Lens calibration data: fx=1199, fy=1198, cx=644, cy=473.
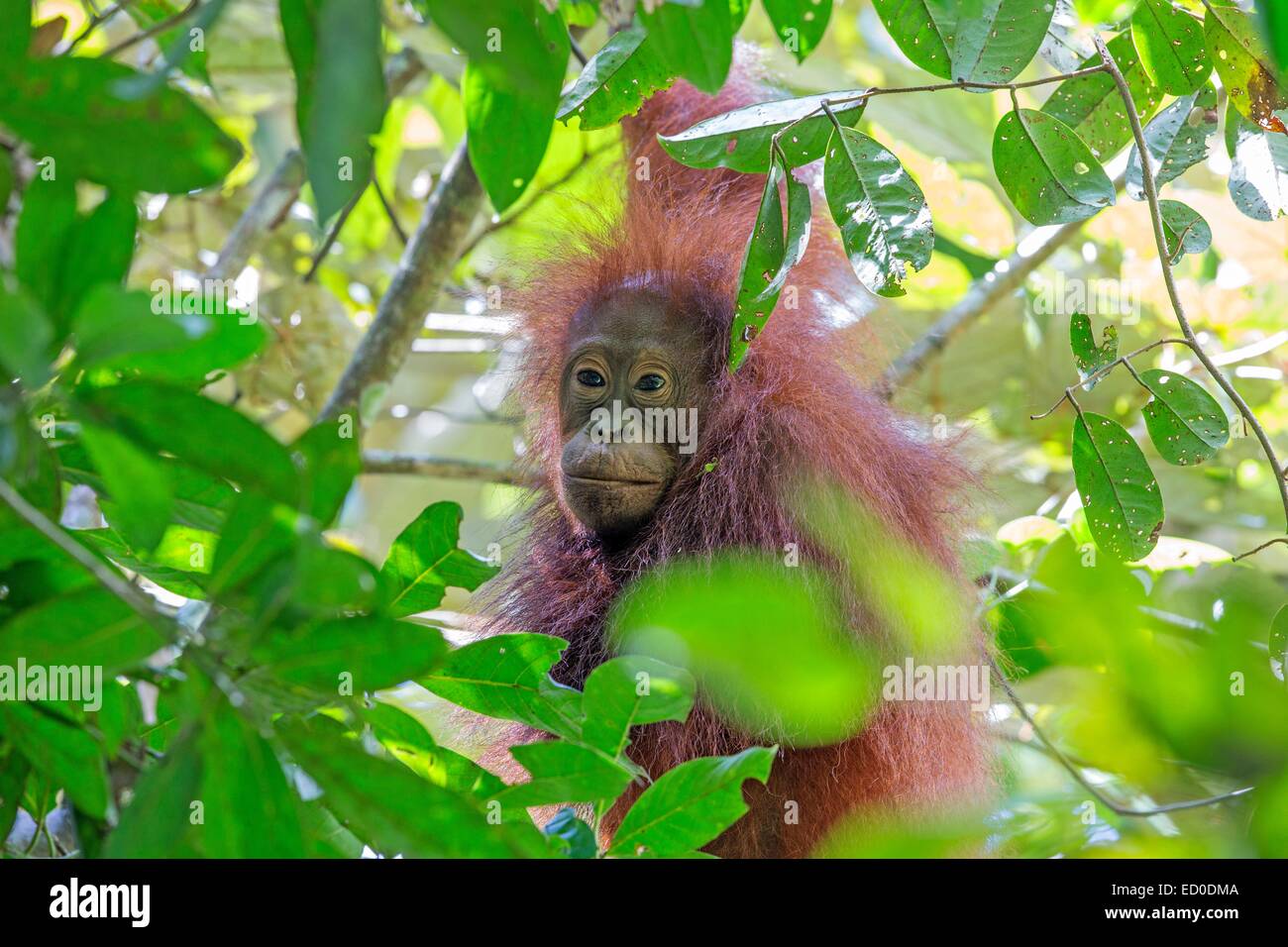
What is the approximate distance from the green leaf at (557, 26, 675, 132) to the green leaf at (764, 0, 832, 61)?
0.53 meters

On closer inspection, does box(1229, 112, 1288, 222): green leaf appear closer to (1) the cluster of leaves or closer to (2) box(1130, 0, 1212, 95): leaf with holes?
(2) box(1130, 0, 1212, 95): leaf with holes

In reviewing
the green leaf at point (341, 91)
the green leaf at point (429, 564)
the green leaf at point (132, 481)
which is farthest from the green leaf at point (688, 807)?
the green leaf at point (341, 91)

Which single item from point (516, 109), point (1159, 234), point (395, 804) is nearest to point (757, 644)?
point (395, 804)

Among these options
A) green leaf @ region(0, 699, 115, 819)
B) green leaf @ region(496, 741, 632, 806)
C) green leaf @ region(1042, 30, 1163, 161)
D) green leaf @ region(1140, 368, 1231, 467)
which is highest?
green leaf @ region(1042, 30, 1163, 161)

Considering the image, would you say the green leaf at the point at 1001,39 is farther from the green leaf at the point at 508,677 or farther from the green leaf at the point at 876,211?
the green leaf at the point at 508,677

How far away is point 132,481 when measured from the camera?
1164mm

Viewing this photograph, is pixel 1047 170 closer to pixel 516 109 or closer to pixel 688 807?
pixel 516 109

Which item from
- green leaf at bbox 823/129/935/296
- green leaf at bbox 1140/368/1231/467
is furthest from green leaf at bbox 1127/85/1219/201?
green leaf at bbox 823/129/935/296

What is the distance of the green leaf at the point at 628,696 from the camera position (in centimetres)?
194

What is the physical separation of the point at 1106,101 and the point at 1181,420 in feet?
2.63

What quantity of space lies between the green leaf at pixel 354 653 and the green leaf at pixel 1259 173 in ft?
6.81

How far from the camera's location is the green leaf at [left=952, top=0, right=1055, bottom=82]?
7.54ft
